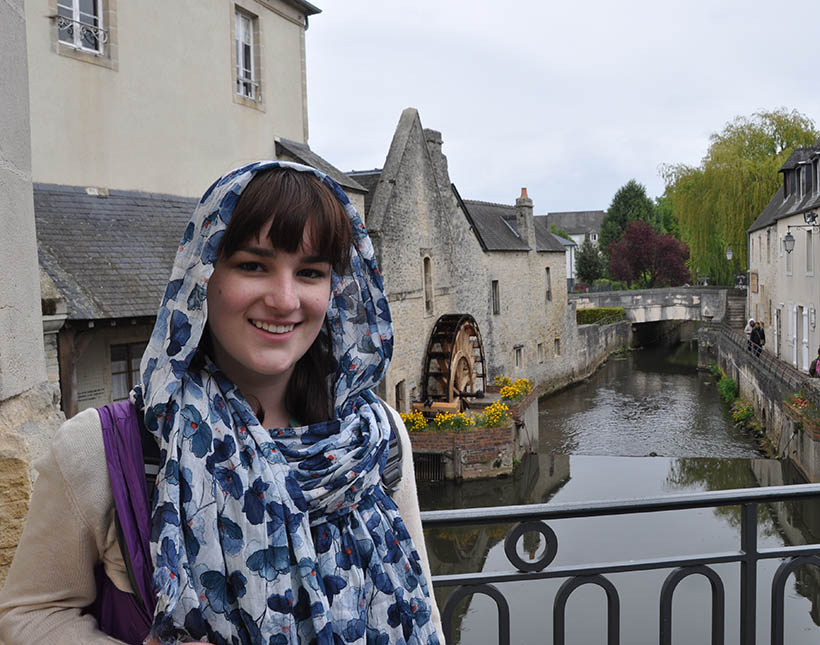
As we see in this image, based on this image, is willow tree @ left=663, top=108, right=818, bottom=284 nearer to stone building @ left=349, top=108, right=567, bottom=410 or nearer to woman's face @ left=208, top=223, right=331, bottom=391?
stone building @ left=349, top=108, right=567, bottom=410

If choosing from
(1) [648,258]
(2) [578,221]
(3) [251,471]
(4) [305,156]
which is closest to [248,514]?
(3) [251,471]

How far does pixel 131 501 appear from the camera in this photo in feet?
4.07

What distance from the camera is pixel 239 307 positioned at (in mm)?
1389

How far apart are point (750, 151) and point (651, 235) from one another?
2059 cm

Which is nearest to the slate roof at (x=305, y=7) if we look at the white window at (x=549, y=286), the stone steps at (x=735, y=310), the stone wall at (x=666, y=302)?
the white window at (x=549, y=286)

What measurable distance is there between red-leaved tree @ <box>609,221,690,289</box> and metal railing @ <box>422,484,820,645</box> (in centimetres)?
5158

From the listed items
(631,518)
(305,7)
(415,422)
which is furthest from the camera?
(415,422)

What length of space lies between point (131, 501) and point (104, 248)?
8.46 metres

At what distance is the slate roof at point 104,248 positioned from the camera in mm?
8273

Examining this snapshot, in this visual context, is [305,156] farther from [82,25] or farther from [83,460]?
[83,460]

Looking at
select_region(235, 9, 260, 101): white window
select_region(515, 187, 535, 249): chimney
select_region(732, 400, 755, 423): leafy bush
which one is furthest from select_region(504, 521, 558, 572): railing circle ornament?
select_region(515, 187, 535, 249): chimney

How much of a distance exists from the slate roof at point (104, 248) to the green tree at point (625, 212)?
53.6m

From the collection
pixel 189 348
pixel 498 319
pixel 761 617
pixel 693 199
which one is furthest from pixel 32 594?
pixel 693 199

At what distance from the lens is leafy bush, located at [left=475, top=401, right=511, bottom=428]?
17031 mm
